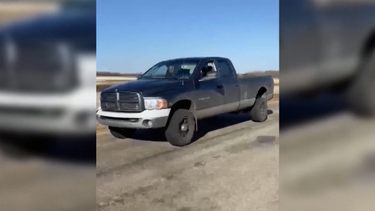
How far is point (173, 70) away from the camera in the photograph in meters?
5.15

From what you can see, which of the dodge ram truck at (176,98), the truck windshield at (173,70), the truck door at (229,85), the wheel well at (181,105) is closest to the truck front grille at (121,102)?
the dodge ram truck at (176,98)

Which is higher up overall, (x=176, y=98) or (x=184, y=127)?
(x=176, y=98)

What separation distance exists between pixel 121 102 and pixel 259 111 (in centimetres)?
279

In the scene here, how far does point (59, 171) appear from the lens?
90 centimetres

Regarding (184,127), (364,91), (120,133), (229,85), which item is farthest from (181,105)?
(364,91)

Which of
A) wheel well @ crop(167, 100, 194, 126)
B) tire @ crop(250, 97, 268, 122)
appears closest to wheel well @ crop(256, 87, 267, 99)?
tire @ crop(250, 97, 268, 122)

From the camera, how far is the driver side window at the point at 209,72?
5145 millimetres

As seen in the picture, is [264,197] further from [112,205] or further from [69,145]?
[69,145]

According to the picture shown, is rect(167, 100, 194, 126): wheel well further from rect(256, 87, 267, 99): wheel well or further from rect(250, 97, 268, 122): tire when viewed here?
rect(256, 87, 267, 99): wheel well

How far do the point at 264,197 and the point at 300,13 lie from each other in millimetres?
1866

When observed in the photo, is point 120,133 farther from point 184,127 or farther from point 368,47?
point 368,47

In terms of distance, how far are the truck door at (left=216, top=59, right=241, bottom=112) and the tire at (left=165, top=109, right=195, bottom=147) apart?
3.08ft

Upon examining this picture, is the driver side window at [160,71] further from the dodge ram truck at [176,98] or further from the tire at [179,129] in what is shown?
the tire at [179,129]

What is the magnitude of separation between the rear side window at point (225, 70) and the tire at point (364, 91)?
181 inches
